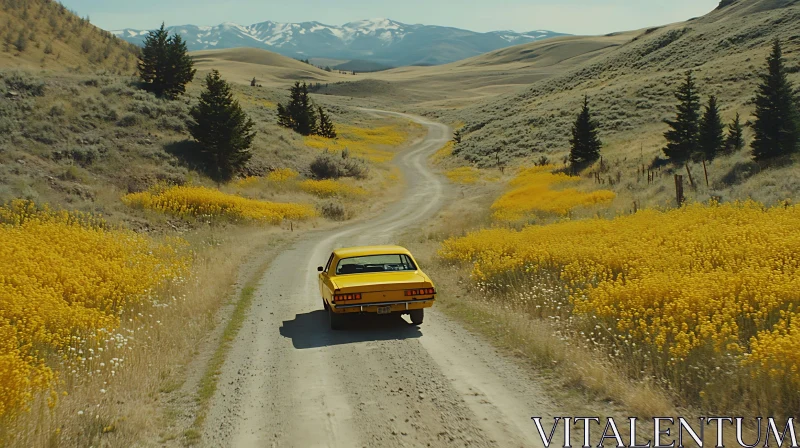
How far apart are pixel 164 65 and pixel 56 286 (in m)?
35.5

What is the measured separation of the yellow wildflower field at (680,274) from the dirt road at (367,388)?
227cm

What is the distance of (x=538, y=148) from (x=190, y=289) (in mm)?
48955

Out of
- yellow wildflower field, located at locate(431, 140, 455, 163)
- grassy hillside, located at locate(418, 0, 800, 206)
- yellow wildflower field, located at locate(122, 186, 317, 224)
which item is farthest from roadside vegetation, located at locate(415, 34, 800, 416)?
yellow wildflower field, located at locate(431, 140, 455, 163)

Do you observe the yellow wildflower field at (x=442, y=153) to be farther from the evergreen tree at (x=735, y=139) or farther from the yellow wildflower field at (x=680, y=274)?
the yellow wildflower field at (x=680, y=274)

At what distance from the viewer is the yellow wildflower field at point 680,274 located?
7.75 meters

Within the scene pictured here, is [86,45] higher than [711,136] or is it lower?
higher

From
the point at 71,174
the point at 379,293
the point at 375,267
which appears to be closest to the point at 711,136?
the point at 375,267

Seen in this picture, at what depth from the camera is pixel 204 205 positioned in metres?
28.9

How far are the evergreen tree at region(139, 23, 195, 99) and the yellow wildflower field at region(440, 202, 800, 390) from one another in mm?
31381

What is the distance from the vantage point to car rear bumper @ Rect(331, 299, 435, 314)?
11250 millimetres

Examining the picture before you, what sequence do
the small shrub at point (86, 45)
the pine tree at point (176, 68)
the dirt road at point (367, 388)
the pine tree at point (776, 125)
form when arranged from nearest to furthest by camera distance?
the dirt road at point (367, 388) → the pine tree at point (776, 125) → the pine tree at point (176, 68) → the small shrub at point (86, 45)

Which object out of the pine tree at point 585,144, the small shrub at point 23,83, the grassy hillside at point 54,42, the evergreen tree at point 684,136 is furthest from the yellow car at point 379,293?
the grassy hillside at point 54,42

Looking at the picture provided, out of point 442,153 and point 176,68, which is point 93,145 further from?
point 442,153

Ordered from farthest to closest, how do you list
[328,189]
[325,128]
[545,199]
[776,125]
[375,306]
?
[325,128], [328,189], [545,199], [776,125], [375,306]
